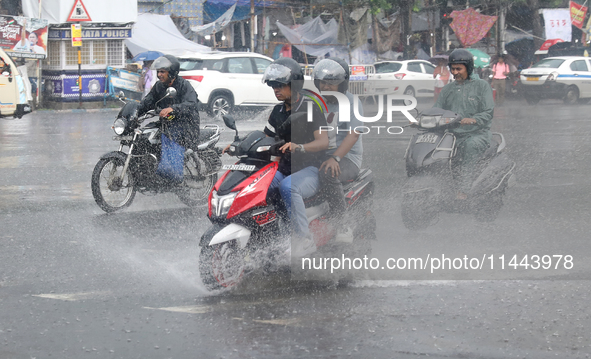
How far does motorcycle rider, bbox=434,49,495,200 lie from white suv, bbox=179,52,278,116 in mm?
13090

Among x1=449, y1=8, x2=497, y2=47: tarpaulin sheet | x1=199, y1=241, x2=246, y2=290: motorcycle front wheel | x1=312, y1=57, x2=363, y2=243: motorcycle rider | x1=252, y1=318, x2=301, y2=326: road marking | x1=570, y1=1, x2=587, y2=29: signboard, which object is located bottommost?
x1=252, y1=318, x2=301, y2=326: road marking

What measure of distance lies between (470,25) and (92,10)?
45.4 feet

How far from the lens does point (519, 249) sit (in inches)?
237

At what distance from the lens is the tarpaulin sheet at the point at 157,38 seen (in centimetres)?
3008

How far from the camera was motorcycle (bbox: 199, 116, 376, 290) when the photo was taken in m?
4.88

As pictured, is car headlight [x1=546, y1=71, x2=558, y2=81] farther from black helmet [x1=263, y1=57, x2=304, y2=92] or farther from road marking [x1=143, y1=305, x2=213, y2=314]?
road marking [x1=143, y1=305, x2=213, y2=314]

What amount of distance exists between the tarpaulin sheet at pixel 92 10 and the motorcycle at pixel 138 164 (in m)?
18.2

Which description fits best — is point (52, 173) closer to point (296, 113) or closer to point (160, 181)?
point (160, 181)

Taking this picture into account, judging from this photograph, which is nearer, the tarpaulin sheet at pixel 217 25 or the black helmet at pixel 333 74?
the black helmet at pixel 333 74

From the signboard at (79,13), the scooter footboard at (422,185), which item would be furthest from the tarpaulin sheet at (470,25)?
the scooter footboard at (422,185)

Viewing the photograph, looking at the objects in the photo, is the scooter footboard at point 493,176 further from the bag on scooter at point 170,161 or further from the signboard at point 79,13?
the signboard at point 79,13

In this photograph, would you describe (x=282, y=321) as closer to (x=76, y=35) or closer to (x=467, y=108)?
(x=467, y=108)

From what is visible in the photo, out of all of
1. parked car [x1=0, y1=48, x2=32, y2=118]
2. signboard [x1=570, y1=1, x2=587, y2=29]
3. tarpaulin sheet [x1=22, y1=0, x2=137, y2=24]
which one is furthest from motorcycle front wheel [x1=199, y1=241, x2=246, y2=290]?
signboard [x1=570, y1=1, x2=587, y2=29]

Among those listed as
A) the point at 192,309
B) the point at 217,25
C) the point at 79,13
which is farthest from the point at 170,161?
the point at 217,25
